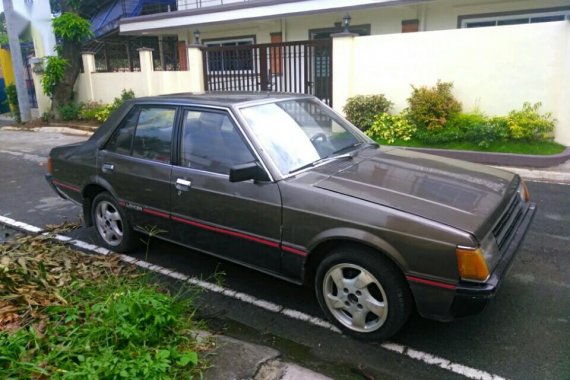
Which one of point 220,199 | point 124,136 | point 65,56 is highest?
point 65,56

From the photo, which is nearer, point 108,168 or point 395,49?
point 108,168

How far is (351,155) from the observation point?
4062 millimetres

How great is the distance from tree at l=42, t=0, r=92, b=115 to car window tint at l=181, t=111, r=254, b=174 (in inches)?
539

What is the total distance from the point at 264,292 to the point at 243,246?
55cm

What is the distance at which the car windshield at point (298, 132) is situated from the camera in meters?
3.69

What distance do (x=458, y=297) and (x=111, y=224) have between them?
11.5ft

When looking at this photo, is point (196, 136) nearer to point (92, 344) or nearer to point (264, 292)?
point (264, 292)

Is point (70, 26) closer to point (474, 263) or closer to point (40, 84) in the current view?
point (40, 84)

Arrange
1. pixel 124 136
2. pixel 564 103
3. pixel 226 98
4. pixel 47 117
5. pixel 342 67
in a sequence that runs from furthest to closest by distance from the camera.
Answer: pixel 47 117 < pixel 342 67 < pixel 564 103 < pixel 124 136 < pixel 226 98

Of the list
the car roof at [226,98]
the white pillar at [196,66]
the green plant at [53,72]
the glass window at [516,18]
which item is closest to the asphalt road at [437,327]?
the car roof at [226,98]

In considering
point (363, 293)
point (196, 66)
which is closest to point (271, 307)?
point (363, 293)

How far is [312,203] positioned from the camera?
3.25 m

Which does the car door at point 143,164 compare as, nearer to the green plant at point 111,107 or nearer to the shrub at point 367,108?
the shrub at point 367,108

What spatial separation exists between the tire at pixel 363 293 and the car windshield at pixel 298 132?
819 millimetres
